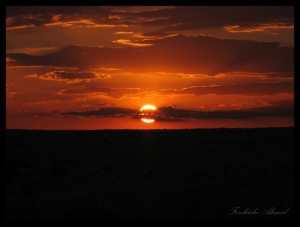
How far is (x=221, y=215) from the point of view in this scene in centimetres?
1845

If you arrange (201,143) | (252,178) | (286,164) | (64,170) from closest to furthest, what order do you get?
(252,178)
(64,170)
(286,164)
(201,143)

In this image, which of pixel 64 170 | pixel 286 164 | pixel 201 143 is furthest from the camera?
pixel 201 143

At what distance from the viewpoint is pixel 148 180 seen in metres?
26.7

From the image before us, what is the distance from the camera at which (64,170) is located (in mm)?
29938

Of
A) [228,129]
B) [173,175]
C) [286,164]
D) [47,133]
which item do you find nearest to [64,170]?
[173,175]

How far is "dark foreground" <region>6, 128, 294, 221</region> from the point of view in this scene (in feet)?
62.0

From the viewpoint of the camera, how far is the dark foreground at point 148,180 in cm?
1891

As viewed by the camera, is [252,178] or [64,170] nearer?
[252,178]

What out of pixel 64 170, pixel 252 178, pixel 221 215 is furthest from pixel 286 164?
pixel 221 215

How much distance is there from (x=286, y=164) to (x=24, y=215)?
63.5ft

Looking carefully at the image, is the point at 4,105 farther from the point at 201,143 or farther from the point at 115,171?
the point at 201,143

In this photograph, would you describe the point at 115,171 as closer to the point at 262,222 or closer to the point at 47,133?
the point at 262,222

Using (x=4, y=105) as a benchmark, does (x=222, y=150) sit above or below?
below

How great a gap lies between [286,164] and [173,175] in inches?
341
